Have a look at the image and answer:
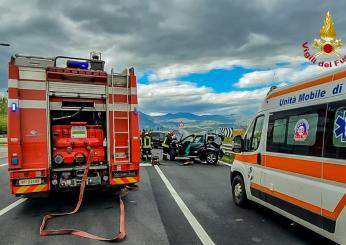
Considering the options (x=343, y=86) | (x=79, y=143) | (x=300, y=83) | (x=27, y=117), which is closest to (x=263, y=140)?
(x=300, y=83)

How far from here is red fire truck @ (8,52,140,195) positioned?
24.1ft

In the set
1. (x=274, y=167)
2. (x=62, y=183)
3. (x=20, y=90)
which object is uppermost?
(x=20, y=90)

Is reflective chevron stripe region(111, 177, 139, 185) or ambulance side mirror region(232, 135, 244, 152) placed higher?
ambulance side mirror region(232, 135, 244, 152)

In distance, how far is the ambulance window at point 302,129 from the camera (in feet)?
16.8

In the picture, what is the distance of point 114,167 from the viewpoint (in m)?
8.16

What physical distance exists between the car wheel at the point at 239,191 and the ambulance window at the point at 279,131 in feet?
5.54

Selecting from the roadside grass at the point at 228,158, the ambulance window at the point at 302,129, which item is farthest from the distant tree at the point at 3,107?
the ambulance window at the point at 302,129

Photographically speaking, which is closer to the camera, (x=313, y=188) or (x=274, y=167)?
(x=313, y=188)

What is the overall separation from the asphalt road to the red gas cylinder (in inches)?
43.6

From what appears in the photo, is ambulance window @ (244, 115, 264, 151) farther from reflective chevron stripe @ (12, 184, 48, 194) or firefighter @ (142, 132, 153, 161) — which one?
firefighter @ (142, 132, 153, 161)

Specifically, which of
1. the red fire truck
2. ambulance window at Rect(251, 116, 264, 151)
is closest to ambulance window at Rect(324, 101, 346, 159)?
ambulance window at Rect(251, 116, 264, 151)

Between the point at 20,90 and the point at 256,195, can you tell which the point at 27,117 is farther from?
the point at 256,195

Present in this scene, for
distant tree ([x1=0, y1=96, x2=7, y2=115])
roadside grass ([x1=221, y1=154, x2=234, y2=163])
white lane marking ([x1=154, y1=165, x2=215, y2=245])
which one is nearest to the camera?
white lane marking ([x1=154, y1=165, x2=215, y2=245])

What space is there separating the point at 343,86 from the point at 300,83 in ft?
3.57
